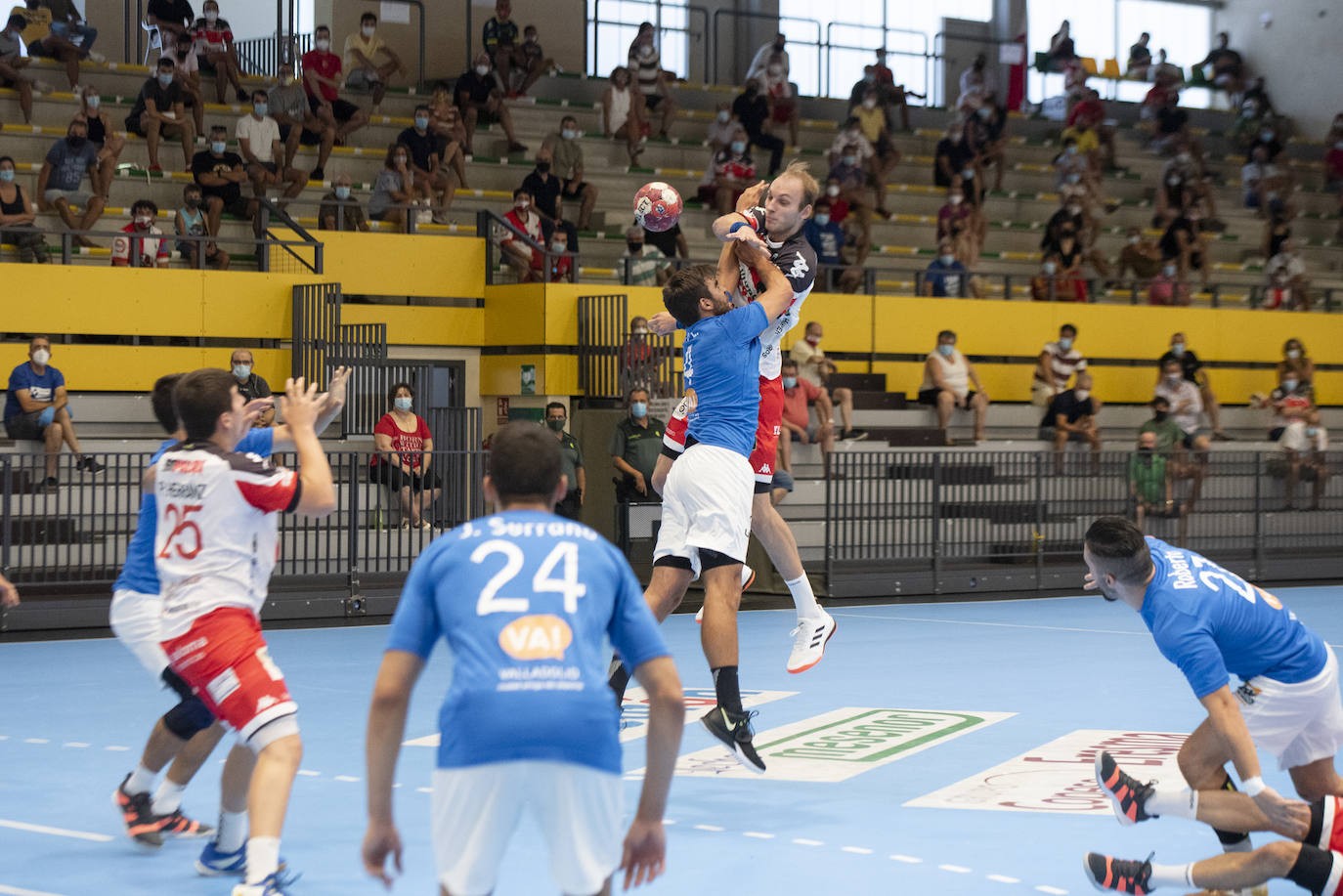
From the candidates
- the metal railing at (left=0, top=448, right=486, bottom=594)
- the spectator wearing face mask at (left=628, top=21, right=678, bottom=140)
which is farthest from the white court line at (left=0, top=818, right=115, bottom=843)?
the spectator wearing face mask at (left=628, top=21, right=678, bottom=140)

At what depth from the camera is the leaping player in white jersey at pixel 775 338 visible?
7039 millimetres

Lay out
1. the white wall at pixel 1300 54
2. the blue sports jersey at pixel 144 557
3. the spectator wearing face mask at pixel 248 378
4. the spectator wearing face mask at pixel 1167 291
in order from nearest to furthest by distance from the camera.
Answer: the blue sports jersey at pixel 144 557 < the spectator wearing face mask at pixel 248 378 < the spectator wearing face mask at pixel 1167 291 < the white wall at pixel 1300 54

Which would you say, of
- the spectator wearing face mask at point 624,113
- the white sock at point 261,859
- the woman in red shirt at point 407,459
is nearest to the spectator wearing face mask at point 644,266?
the spectator wearing face mask at point 624,113

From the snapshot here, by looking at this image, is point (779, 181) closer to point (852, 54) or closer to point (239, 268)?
point (239, 268)

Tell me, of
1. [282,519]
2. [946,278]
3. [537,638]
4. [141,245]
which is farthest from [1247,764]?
[946,278]

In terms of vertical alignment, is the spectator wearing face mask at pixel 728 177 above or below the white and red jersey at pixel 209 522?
above

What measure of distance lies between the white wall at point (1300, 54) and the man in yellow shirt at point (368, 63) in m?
17.8

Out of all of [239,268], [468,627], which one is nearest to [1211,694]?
[468,627]

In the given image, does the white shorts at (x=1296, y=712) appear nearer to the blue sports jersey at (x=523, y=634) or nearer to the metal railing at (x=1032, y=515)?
the blue sports jersey at (x=523, y=634)

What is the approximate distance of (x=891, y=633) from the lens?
12.2 m

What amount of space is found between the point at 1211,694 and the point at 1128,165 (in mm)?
23815

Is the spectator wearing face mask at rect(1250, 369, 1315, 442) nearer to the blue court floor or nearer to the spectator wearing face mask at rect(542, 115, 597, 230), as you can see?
the spectator wearing face mask at rect(542, 115, 597, 230)

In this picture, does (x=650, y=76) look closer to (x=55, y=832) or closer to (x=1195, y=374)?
(x=1195, y=374)

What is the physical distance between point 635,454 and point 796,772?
8.31 m
